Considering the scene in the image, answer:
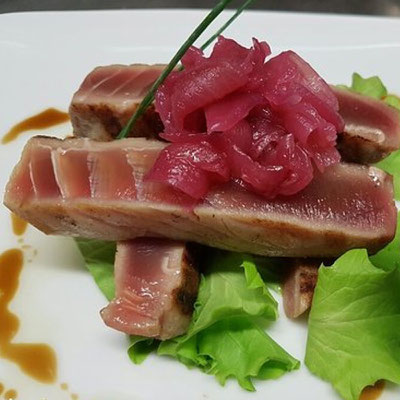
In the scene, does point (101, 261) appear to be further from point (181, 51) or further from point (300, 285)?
point (181, 51)

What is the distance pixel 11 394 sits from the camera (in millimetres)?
2990

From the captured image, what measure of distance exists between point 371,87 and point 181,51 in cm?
171

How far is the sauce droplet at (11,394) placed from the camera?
2980mm

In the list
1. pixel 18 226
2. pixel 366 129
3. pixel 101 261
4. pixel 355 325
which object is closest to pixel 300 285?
pixel 355 325

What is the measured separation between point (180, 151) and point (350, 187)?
2.77ft

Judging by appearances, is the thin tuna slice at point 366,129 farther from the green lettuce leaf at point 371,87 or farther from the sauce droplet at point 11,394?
the sauce droplet at point 11,394

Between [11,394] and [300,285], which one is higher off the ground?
[300,285]

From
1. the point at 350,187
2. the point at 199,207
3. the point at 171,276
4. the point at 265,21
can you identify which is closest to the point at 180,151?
the point at 199,207

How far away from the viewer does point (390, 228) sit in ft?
10.3

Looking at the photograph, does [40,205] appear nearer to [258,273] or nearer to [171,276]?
[171,276]

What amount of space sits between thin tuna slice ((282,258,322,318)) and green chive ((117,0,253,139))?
3.40ft

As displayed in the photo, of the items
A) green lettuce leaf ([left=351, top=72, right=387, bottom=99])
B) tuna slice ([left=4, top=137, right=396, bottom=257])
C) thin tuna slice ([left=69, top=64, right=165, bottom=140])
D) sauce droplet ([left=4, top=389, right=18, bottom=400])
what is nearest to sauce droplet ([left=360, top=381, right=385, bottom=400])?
tuna slice ([left=4, top=137, right=396, bottom=257])

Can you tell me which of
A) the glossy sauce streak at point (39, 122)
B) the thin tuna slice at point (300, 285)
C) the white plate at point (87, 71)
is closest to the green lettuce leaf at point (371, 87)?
the white plate at point (87, 71)

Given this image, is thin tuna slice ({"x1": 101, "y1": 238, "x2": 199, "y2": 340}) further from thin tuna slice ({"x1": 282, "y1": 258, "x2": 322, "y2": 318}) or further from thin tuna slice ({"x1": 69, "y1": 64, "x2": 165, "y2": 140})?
thin tuna slice ({"x1": 69, "y1": 64, "x2": 165, "y2": 140})
